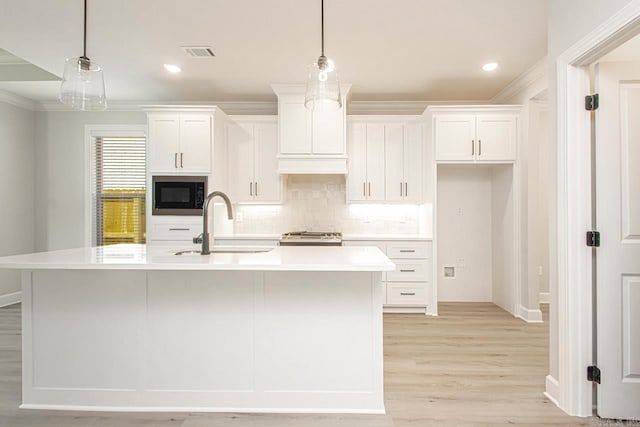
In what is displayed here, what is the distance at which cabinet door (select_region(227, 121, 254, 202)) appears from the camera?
444 cm

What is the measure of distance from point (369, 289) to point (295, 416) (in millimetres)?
828

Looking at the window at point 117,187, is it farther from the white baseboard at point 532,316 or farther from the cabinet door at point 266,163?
the white baseboard at point 532,316

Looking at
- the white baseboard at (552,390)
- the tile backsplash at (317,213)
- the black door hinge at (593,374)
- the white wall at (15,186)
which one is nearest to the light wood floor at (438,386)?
the white baseboard at (552,390)

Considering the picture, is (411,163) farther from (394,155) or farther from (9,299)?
(9,299)

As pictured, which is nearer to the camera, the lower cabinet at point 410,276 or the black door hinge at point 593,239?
the black door hinge at point 593,239

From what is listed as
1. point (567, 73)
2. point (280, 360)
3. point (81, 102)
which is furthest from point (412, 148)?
point (81, 102)

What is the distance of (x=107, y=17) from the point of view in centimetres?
273

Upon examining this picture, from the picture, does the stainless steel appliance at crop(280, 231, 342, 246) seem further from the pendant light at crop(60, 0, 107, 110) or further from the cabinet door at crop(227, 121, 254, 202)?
the pendant light at crop(60, 0, 107, 110)

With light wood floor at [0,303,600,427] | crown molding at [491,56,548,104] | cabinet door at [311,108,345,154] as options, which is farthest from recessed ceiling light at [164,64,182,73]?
crown molding at [491,56,548,104]

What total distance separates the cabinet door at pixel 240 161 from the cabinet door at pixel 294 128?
1.58 ft

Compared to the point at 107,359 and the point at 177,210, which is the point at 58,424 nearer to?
the point at 107,359

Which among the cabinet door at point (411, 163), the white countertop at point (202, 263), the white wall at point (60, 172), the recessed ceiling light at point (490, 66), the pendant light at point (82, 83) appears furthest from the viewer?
the white wall at point (60, 172)

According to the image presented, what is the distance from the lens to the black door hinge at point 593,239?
1.96 m

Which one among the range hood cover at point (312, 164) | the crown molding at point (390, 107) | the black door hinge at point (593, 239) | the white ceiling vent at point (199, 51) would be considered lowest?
the black door hinge at point (593, 239)
